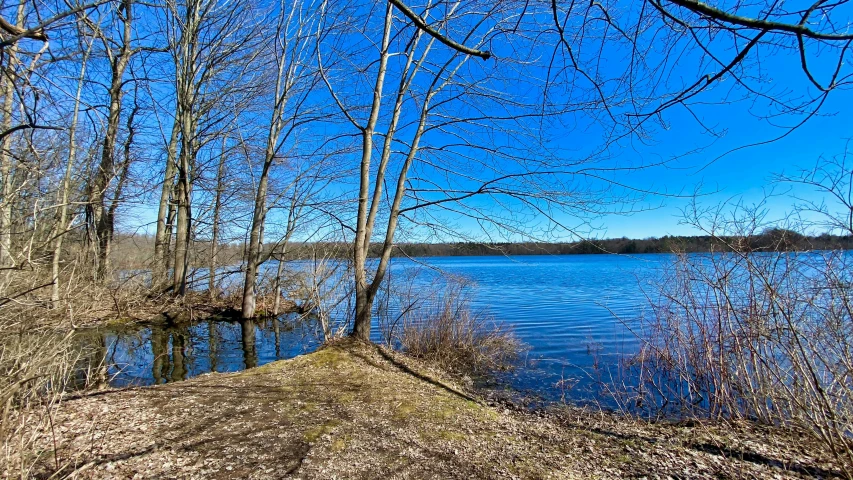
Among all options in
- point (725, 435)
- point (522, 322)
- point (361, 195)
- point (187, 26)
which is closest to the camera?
point (725, 435)

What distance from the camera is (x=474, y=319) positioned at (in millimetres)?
9758

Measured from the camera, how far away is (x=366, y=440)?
379 cm

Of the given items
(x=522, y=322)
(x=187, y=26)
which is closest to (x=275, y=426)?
(x=522, y=322)

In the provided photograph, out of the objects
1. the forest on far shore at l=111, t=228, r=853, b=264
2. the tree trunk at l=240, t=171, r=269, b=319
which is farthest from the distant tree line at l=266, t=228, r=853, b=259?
the tree trunk at l=240, t=171, r=269, b=319

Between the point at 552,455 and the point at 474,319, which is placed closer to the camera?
the point at 552,455

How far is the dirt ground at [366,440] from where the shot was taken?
328cm

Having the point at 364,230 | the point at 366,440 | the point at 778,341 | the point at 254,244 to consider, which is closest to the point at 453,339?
the point at 364,230

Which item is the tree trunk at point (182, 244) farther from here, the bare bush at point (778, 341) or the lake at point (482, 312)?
the bare bush at point (778, 341)

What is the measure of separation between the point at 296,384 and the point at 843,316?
589cm

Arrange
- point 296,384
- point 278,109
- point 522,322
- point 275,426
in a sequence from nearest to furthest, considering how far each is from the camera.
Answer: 1. point 275,426
2. point 296,384
3. point 278,109
4. point 522,322

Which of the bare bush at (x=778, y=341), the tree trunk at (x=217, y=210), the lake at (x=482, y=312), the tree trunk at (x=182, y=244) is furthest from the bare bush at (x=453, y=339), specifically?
the tree trunk at (x=217, y=210)

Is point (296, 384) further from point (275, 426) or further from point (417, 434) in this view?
point (417, 434)

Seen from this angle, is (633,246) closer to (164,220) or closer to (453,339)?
(453,339)

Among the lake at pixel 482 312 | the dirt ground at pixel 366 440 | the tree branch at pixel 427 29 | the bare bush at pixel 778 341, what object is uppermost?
the tree branch at pixel 427 29
